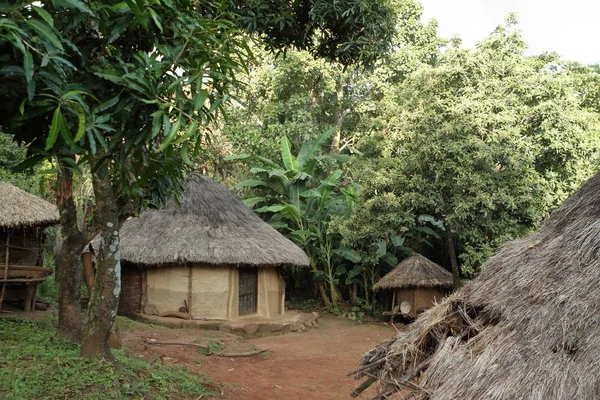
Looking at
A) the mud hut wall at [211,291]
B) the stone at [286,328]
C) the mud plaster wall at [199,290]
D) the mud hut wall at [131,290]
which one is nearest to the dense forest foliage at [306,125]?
the mud hut wall at [131,290]

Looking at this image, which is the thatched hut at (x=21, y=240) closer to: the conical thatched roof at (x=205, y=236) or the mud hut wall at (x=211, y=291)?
the conical thatched roof at (x=205, y=236)

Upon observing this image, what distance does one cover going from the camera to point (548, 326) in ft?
11.7

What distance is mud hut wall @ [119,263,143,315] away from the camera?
45.3 feet

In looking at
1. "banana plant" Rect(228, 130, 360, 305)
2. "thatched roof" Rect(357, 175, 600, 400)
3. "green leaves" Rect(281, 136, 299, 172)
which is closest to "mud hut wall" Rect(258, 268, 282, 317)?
"banana plant" Rect(228, 130, 360, 305)

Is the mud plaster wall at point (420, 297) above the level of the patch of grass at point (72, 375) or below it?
above

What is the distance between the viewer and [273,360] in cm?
1059

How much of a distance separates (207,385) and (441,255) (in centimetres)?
1163

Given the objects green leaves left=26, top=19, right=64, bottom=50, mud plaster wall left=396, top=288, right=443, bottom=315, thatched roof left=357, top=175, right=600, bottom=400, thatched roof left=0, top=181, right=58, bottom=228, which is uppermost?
thatched roof left=0, top=181, right=58, bottom=228

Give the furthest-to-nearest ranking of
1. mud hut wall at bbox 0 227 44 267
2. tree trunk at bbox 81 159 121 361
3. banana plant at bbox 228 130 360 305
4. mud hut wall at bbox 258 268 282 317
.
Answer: banana plant at bbox 228 130 360 305
mud hut wall at bbox 258 268 282 317
mud hut wall at bbox 0 227 44 267
tree trunk at bbox 81 159 121 361

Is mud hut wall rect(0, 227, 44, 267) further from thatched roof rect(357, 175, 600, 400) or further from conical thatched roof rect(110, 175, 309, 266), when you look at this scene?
thatched roof rect(357, 175, 600, 400)

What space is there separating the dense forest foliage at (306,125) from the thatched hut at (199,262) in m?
1.70

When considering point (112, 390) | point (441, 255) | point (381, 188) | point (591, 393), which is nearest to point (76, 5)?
point (591, 393)

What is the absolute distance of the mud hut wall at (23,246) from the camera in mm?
11562

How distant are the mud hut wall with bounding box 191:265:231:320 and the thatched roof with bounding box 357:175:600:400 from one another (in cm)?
913
